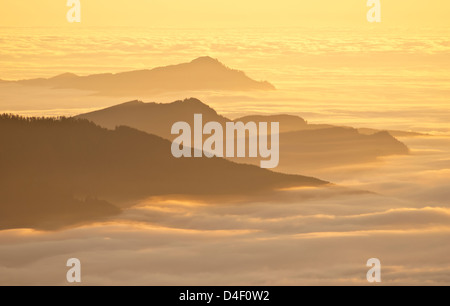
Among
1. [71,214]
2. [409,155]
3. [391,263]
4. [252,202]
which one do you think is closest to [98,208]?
[71,214]

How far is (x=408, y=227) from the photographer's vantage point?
81500 millimetres

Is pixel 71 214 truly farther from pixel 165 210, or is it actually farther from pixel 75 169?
pixel 75 169

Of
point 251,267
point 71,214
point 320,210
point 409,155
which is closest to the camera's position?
point 251,267

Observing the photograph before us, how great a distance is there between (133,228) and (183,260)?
19.1 m

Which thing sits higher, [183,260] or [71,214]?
[71,214]

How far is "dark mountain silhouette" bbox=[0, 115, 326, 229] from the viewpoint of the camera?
301 feet

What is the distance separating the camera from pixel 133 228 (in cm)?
7794

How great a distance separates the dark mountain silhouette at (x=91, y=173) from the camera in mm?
91875

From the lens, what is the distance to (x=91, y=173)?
354 feet

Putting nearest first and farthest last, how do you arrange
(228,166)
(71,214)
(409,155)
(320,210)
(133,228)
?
(133,228) → (71,214) → (320,210) → (228,166) → (409,155)

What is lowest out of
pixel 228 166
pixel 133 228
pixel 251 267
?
pixel 251 267

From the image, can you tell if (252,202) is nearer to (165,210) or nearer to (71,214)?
(165,210)

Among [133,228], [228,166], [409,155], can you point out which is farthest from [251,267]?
[409,155]

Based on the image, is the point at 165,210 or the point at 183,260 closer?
the point at 183,260
